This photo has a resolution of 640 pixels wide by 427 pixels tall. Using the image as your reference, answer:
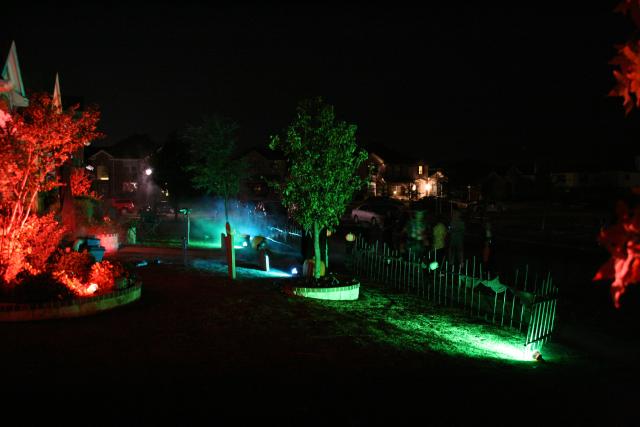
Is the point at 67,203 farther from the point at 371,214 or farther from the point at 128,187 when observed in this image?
the point at 128,187

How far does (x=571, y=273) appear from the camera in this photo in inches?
595

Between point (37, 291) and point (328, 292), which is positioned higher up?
point (37, 291)

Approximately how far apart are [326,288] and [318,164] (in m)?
2.41

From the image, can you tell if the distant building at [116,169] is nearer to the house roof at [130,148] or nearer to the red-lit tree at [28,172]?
the house roof at [130,148]

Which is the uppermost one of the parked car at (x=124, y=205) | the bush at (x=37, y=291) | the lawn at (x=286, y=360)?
the parked car at (x=124, y=205)

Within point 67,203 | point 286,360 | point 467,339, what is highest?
point 67,203

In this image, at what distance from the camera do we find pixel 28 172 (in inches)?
361

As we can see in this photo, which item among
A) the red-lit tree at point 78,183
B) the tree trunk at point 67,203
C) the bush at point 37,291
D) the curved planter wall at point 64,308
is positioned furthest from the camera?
the red-lit tree at point 78,183

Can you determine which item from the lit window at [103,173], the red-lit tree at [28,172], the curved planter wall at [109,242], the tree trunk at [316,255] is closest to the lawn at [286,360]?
the tree trunk at [316,255]

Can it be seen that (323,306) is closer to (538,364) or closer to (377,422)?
(538,364)

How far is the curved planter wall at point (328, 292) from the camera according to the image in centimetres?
1055

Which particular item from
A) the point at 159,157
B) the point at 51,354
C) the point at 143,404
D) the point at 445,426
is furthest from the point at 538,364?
the point at 159,157

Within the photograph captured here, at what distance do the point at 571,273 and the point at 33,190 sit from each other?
43.2 ft

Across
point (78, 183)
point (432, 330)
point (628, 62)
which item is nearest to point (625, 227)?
point (628, 62)
